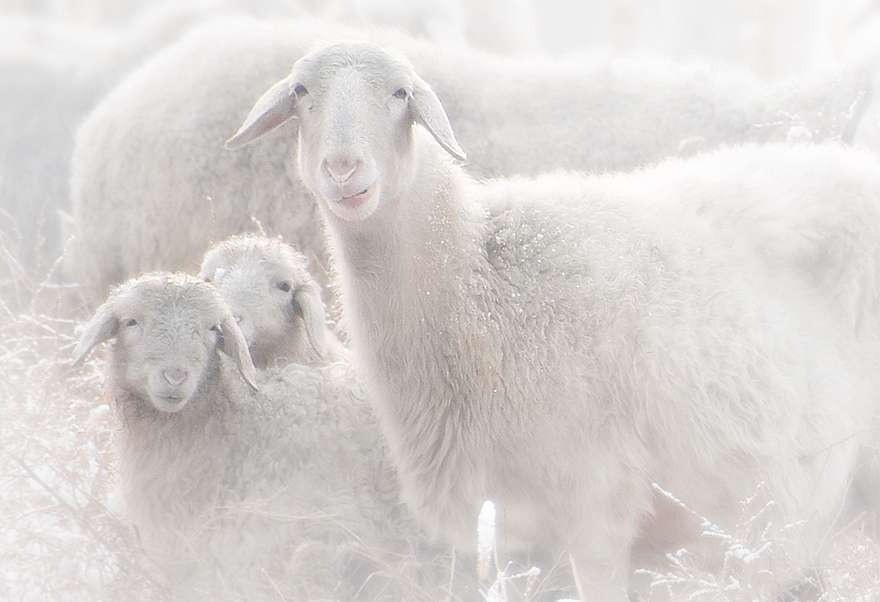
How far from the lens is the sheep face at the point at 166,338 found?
3.30 meters

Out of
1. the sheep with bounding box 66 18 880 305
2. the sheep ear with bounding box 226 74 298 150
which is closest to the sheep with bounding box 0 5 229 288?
the sheep with bounding box 66 18 880 305

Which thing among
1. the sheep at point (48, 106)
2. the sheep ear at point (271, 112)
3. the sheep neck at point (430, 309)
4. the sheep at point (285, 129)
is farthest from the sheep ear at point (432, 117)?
the sheep at point (48, 106)

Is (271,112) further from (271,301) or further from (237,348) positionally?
(271,301)

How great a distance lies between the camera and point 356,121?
302 centimetres

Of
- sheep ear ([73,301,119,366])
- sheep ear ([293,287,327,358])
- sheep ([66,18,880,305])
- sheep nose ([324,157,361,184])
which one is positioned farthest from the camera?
sheep ([66,18,880,305])

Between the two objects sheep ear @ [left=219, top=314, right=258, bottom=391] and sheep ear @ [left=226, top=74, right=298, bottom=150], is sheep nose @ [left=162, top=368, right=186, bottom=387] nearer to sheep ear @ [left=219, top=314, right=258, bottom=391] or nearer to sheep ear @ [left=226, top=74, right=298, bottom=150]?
sheep ear @ [left=219, top=314, right=258, bottom=391]

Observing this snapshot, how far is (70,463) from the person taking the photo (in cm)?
400

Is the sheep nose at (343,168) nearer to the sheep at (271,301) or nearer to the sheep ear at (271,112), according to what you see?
the sheep ear at (271,112)

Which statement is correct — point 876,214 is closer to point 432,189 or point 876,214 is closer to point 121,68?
point 432,189

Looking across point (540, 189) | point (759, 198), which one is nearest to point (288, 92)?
point (540, 189)

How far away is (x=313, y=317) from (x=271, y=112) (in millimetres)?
881

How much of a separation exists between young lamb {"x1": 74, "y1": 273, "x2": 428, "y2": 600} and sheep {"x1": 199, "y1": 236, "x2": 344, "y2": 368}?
0.32m

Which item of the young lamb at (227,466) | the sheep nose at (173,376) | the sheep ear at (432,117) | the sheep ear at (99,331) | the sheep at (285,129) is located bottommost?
the young lamb at (227,466)

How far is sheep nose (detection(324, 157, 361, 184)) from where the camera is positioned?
2.95m
